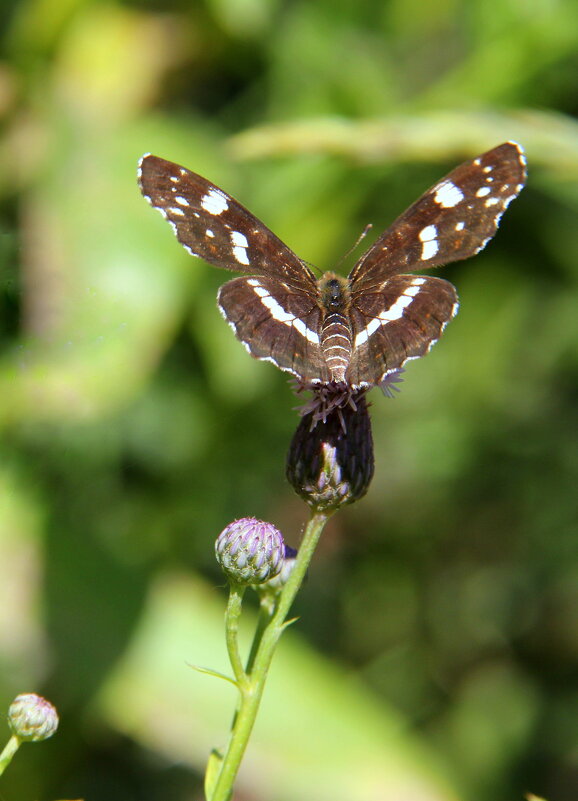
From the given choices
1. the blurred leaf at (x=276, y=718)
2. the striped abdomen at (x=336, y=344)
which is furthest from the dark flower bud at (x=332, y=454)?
the blurred leaf at (x=276, y=718)

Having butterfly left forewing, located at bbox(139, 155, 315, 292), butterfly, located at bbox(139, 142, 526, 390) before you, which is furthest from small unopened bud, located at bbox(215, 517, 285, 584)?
butterfly left forewing, located at bbox(139, 155, 315, 292)

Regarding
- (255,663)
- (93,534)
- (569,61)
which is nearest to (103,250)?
(93,534)

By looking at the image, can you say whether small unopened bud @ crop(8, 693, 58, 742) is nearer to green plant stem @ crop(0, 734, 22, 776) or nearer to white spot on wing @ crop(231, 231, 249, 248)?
green plant stem @ crop(0, 734, 22, 776)

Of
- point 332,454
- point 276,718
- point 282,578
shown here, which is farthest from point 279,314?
point 276,718

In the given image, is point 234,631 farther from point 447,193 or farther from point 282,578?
point 447,193

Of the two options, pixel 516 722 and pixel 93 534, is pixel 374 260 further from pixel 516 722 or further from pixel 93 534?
pixel 516 722

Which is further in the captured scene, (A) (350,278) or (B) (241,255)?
(A) (350,278)
